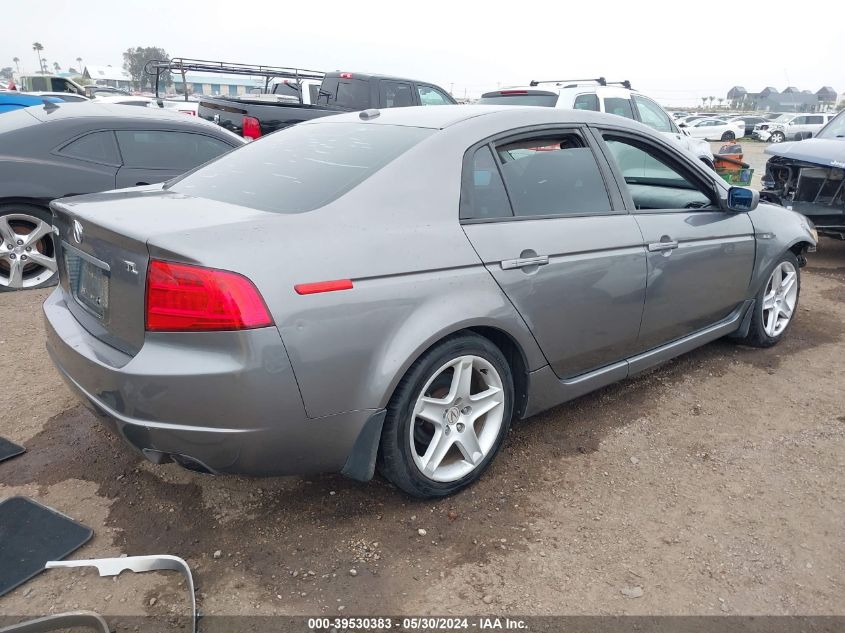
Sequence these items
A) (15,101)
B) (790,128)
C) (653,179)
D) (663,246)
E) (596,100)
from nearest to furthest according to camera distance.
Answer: (663,246) → (653,179) → (596,100) → (15,101) → (790,128)

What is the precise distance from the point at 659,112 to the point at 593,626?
29.5 feet

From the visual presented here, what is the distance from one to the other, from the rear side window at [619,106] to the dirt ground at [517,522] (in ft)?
19.4

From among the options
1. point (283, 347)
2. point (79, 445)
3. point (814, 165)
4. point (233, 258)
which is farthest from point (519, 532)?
point (814, 165)

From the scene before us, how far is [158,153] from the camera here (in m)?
5.69

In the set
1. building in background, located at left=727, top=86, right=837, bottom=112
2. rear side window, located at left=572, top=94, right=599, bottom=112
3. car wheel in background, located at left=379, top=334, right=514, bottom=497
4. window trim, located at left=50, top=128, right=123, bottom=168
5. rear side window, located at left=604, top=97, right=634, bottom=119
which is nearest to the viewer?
car wheel in background, located at left=379, top=334, right=514, bottom=497

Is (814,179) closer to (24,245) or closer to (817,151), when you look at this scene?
(817,151)

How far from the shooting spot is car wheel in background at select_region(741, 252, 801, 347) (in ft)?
14.1

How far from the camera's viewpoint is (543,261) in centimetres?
279

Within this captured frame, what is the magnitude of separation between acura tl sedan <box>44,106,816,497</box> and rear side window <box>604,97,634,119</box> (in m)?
5.49

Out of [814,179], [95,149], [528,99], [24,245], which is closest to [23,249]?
[24,245]

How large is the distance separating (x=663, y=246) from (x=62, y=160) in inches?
181

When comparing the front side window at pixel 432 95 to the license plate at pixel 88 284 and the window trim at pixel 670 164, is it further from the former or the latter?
the license plate at pixel 88 284

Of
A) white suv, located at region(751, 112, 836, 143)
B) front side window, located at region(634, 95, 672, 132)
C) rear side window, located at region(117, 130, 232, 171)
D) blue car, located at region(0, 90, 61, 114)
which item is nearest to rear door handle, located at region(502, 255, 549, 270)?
rear side window, located at region(117, 130, 232, 171)

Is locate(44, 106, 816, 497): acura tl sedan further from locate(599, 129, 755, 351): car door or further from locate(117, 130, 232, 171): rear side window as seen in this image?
locate(117, 130, 232, 171): rear side window
